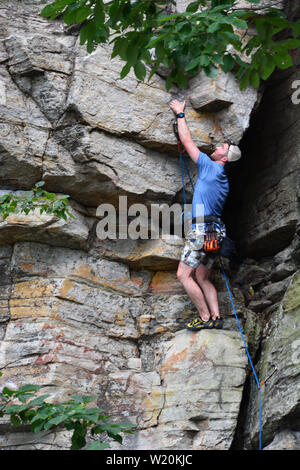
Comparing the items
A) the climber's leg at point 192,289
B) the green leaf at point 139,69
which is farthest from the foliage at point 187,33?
the climber's leg at point 192,289

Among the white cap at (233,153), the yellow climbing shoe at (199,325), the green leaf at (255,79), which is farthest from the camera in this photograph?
the white cap at (233,153)

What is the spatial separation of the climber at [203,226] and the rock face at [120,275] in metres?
0.23

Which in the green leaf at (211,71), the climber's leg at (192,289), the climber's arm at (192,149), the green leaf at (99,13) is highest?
the climber's arm at (192,149)

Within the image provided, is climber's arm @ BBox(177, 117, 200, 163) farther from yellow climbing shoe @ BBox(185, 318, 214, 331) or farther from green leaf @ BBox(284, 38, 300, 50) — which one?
green leaf @ BBox(284, 38, 300, 50)

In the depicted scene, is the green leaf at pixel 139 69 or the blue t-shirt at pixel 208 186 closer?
the green leaf at pixel 139 69

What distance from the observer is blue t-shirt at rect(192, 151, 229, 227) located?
6.80m

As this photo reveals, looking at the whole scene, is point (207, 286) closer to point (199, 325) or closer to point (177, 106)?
point (199, 325)

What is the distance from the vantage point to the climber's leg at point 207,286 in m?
6.68

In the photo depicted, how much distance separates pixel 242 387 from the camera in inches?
240

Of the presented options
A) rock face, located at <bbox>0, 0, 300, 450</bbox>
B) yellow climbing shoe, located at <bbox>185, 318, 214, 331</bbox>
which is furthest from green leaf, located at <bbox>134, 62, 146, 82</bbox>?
yellow climbing shoe, located at <bbox>185, 318, 214, 331</bbox>

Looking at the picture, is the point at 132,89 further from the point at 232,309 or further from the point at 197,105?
the point at 232,309

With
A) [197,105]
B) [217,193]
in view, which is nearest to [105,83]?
[197,105]

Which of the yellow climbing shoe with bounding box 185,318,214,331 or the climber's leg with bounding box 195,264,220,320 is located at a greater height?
the climber's leg with bounding box 195,264,220,320

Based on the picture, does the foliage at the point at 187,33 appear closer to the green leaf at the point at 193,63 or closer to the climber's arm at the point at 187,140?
the green leaf at the point at 193,63
